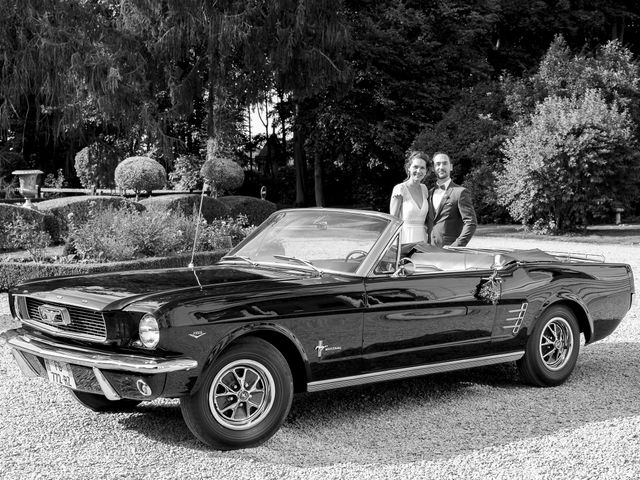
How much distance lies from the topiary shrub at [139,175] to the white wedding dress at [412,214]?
61.4 ft

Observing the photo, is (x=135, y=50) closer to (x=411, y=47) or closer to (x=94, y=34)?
(x=94, y=34)

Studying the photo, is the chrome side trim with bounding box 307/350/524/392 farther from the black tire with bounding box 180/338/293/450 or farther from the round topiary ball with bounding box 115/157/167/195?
the round topiary ball with bounding box 115/157/167/195

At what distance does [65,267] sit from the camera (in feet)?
40.7

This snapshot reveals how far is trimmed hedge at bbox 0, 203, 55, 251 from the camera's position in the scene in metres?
15.7

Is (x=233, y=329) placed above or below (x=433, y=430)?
above

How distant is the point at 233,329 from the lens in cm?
482

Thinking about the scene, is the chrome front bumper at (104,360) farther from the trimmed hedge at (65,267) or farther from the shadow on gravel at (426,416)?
the trimmed hedge at (65,267)

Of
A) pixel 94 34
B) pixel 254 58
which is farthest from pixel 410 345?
pixel 254 58

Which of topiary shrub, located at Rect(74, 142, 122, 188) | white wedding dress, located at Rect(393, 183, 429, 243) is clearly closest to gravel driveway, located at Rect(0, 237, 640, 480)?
white wedding dress, located at Rect(393, 183, 429, 243)

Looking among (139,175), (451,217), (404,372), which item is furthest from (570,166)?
(404,372)

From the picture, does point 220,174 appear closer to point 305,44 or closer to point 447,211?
point 305,44

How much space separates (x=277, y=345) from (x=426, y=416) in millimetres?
1332

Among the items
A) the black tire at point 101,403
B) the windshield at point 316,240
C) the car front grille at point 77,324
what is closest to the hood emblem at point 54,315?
the car front grille at point 77,324

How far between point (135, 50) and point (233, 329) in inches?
967
